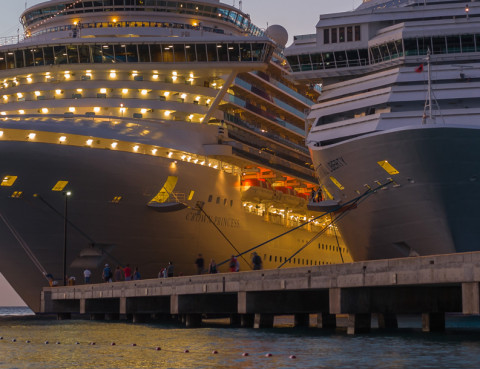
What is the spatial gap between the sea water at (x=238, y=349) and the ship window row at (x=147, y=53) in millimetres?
21463

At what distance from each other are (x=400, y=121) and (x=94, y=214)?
45.4ft

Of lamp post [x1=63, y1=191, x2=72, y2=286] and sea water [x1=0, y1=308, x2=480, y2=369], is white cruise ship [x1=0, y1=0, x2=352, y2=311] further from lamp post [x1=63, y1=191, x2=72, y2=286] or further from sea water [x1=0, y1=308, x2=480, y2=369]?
sea water [x1=0, y1=308, x2=480, y2=369]

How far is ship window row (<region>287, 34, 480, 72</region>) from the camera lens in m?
44.0

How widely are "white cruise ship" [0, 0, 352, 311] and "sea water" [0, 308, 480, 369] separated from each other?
13.0 meters

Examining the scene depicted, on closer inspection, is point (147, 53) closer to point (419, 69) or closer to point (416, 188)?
point (419, 69)

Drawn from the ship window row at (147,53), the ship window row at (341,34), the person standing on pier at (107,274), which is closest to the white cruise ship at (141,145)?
the ship window row at (147,53)

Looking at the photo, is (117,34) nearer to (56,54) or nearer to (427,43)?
(56,54)

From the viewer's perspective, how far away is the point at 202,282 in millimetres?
32188

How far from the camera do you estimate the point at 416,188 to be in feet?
125

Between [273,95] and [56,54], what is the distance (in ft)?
59.3

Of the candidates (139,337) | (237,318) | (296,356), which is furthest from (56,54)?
(296,356)

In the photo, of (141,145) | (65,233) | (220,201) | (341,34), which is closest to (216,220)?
(220,201)

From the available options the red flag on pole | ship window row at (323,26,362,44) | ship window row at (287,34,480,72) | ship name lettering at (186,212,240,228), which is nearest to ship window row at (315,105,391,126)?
the red flag on pole

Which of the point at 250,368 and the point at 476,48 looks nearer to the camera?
the point at 250,368
